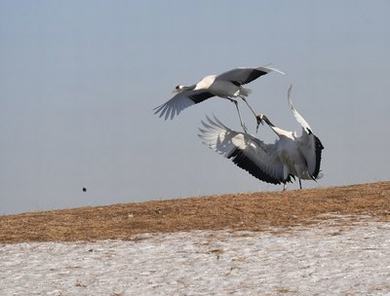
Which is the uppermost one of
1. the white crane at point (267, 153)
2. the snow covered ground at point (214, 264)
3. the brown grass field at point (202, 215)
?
the white crane at point (267, 153)

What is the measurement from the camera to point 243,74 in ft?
65.5

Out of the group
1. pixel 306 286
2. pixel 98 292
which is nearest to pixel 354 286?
pixel 306 286

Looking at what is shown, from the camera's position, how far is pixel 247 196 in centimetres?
1683

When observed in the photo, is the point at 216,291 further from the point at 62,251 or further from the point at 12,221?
the point at 12,221

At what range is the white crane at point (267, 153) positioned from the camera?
1903 cm

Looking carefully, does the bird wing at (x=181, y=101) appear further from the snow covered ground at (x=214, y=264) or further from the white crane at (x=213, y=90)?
Result: the snow covered ground at (x=214, y=264)

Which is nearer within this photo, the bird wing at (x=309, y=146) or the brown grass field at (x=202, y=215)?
A: the brown grass field at (x=202, y=215)

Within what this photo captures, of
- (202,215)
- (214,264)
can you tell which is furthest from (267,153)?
(214,264)

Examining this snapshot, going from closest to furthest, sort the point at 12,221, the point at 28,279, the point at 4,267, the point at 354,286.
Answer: the point at 354,286 → the point at 28,279 → the point at 4,267 → the point at 12,221

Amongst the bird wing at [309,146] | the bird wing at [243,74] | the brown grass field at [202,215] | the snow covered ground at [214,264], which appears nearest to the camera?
the snow covered ground at [214,264]

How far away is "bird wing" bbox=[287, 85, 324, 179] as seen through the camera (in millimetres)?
17828

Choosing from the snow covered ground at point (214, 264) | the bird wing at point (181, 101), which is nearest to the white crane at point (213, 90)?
the bird wing at point (181, 101)

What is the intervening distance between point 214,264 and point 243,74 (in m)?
9.15

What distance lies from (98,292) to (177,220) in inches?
165
